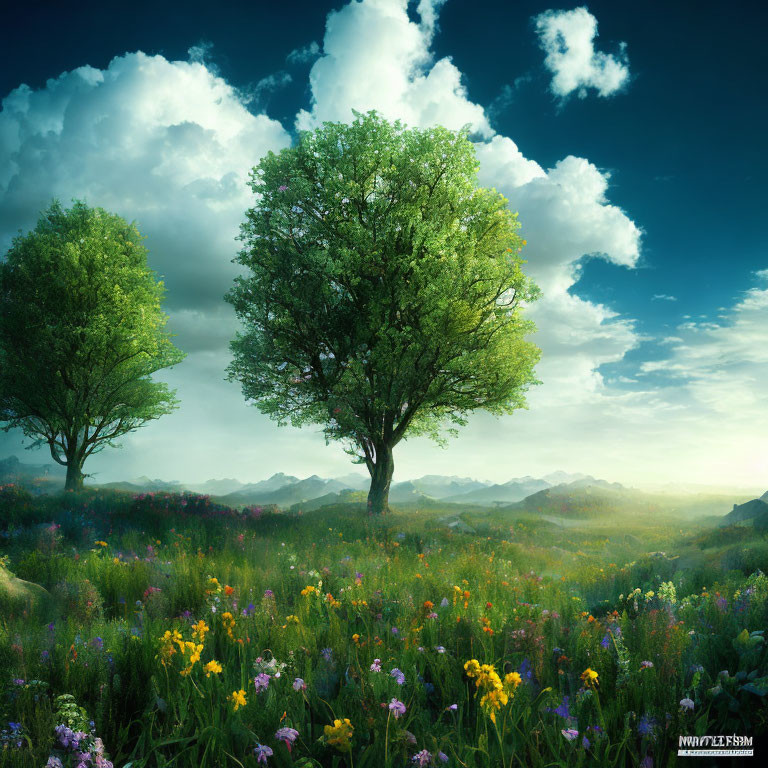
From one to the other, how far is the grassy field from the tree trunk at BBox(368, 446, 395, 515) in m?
12.3

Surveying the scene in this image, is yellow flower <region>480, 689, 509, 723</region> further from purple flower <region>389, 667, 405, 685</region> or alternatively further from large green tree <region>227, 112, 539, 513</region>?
large green tree <region>227, 112, 539, 513</region>

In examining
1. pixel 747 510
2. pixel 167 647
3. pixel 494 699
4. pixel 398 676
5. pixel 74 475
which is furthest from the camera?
pixel 74 475

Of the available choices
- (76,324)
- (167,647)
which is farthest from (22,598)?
(76,324)

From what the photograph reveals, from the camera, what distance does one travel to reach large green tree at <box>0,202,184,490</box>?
2103 cm

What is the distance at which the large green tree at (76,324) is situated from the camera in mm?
21031

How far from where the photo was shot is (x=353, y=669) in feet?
12.1

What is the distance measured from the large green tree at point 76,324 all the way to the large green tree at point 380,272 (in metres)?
7.56

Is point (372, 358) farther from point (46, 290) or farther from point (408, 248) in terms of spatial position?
point (46, 290)

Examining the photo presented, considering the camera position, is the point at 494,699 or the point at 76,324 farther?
the point at 76,324

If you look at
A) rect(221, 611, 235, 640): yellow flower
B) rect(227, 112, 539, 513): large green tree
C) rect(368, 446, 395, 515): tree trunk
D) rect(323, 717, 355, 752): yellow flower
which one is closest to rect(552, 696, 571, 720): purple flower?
rect(323, 717, 355, 752): yellow flower

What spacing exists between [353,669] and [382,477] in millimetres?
16734

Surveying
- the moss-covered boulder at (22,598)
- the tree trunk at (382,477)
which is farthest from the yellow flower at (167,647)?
the tree trunk at (382,477)

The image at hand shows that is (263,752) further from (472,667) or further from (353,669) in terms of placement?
(472,667)

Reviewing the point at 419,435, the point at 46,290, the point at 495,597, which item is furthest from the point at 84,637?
the point at 46,290
